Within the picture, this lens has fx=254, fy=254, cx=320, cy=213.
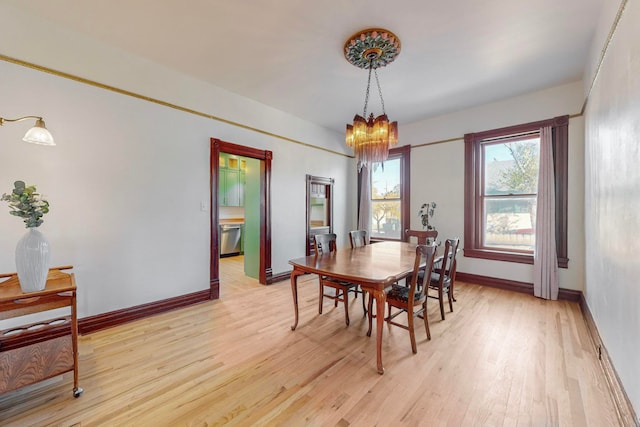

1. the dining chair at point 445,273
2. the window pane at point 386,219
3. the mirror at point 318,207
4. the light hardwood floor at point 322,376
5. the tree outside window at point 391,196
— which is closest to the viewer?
the light hardwood floor at point 322,376

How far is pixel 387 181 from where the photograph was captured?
5.54 metres

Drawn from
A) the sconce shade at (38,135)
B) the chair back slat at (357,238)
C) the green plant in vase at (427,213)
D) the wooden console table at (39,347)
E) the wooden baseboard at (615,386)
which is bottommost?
the wooden baseboard at (615,386)

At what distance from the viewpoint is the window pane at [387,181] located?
5.41 m

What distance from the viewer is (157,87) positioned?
3004mm

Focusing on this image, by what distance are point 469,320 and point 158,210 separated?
12.5 ft

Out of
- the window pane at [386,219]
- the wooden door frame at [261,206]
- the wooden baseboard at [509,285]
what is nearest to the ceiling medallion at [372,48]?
the wooden door frame at [261,206]

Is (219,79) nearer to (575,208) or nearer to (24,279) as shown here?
(24,279)

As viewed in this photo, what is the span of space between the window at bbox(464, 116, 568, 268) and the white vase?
16.6 ft

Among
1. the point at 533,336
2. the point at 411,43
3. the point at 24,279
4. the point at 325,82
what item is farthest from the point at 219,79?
the point at 533,336

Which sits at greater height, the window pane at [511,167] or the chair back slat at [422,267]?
the window pane at [511,167]

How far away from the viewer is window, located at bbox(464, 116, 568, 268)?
3.51 meters

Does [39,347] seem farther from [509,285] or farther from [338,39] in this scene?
[509,285]

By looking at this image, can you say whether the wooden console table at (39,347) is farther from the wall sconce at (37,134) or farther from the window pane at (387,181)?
the window pane at (387,181)

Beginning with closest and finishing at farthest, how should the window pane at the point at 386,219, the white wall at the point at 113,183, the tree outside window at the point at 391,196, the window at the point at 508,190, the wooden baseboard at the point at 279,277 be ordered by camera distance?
the white wall at the point at 113,183, the window at the point at 508,190, the wooden baseboard at the point at 279,277, the tree outside window at the point at 391,196, the window pane at the point at 386,219
